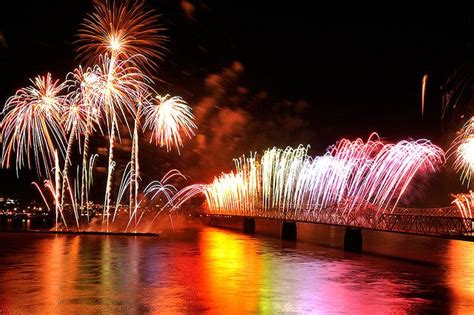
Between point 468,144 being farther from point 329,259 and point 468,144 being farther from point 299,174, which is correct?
point 299,174

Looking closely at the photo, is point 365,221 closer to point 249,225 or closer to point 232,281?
point 232,281

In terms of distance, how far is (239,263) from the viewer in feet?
105

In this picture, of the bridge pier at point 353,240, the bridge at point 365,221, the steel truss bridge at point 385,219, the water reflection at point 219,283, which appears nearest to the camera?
the water reflection at point 219,283

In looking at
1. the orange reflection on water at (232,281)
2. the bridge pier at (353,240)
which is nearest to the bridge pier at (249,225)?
the bridge pier at (353,240)

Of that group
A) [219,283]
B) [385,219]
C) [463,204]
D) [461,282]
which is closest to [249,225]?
[463,204]

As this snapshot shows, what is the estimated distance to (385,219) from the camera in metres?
45.2

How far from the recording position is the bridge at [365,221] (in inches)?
1601

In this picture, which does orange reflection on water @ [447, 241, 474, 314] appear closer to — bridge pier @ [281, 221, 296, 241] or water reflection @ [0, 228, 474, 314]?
water reflection @ [0, 228, 474, 314]

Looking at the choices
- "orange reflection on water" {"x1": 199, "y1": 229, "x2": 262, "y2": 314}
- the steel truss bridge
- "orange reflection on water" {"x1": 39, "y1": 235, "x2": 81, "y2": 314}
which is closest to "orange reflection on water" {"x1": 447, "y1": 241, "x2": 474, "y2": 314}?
the steel truss bridge

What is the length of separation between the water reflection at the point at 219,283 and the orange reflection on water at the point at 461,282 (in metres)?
0.04

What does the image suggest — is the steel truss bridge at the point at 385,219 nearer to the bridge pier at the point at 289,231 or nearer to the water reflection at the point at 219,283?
the bridge pier at the point at 289,231

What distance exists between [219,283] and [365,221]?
27.0 meters

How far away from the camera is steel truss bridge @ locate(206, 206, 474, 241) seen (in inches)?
1567

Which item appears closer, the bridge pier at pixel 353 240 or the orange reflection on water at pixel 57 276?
the orange reflection on water at pixel 57 276
